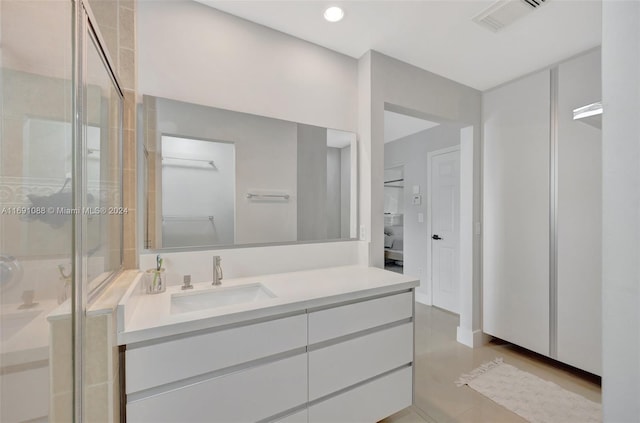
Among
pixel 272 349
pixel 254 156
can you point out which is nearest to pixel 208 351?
pixel 272 349

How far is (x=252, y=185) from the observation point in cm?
184

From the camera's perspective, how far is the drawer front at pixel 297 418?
1300 millimetres

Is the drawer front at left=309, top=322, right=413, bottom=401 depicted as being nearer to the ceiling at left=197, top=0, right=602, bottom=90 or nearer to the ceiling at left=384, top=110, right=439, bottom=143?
the ceiling at left=197, top=0, right=602, bottom=90

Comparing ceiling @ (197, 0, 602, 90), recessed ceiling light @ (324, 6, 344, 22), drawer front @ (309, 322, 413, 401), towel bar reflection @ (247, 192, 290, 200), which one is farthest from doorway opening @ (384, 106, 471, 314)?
drawer front @ (309, 322, 413, 401)

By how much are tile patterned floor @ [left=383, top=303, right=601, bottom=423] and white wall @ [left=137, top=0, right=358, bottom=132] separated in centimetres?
211

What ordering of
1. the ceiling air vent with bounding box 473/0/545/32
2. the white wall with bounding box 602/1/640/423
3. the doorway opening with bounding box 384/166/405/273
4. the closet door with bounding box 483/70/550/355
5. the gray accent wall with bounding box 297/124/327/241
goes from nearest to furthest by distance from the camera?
the white wall with bounding box 602/1/640/423 → the ceiling air vent with bounding box 473/0/545/32 → the gray accent wall with bounding box 297/124/327/241 → the closet door with bounding box 483/70/550/355 → the doorway opening with bounding box 384/166/405/273

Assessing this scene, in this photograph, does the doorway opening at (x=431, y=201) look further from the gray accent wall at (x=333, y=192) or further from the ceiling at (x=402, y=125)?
the gray accent wall at (x=333, y=192)

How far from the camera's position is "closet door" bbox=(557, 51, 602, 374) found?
213 centimetres

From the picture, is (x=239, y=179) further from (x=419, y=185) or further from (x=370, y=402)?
(x=419, y=185)

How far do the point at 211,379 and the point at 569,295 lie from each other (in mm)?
2751

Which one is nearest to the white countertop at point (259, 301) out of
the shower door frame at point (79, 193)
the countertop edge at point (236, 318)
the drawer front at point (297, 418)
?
the countertop edge at point (236, 318)

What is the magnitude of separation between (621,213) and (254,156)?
1.75 metres

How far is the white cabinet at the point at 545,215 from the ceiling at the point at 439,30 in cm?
32

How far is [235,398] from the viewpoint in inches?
46.6
